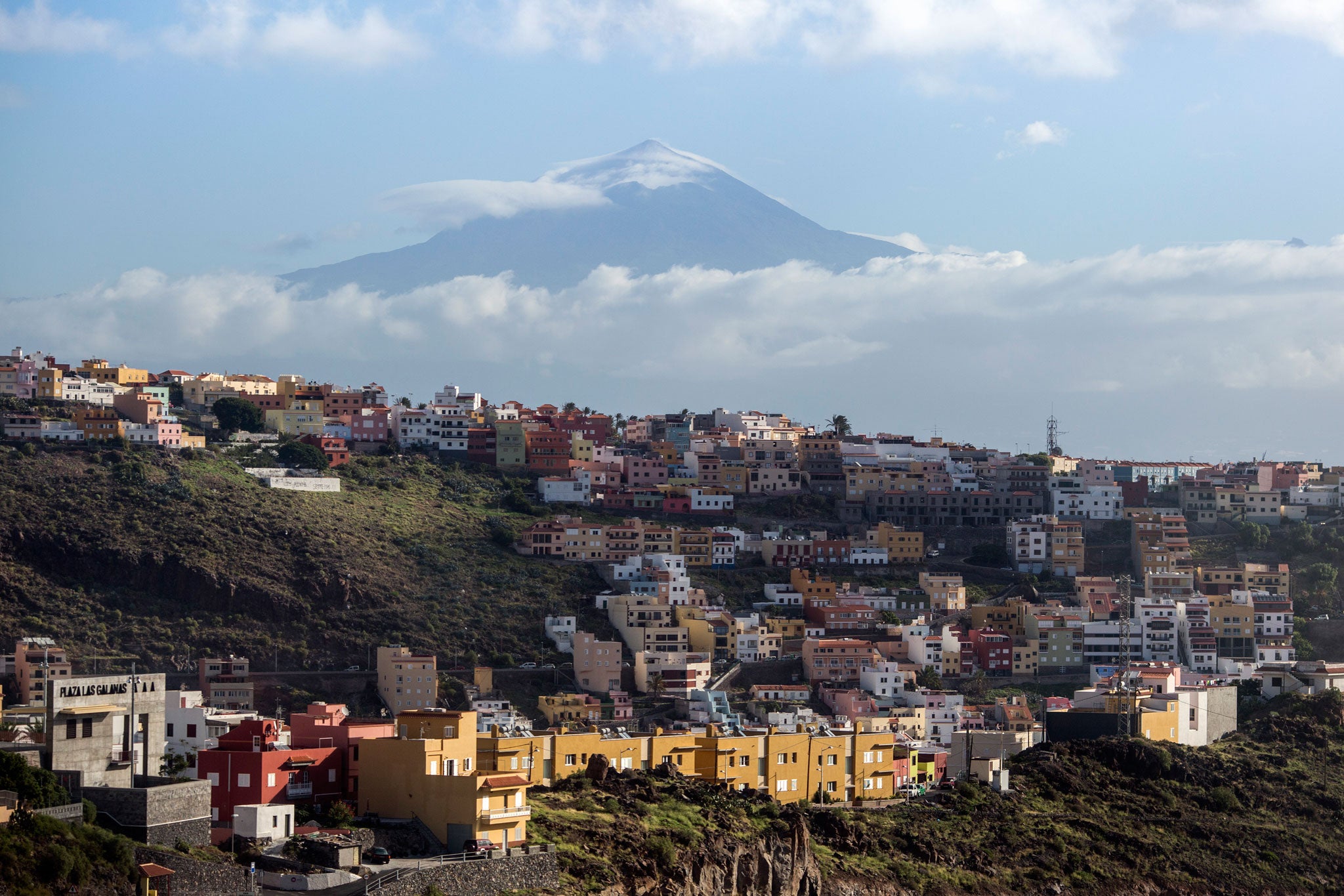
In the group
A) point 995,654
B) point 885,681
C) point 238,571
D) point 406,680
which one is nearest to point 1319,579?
point 995,654

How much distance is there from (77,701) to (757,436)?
5498cm

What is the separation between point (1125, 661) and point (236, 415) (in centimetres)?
2912

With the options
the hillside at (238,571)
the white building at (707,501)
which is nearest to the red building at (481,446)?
the white building at (707,501)

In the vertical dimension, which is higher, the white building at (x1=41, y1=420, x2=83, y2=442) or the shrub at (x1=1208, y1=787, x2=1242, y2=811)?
the white building at (x1=41, y1=420, x2=83, y2=442)

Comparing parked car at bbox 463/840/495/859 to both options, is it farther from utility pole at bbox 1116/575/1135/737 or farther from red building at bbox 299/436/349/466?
red building at bbox 299/436/349/466

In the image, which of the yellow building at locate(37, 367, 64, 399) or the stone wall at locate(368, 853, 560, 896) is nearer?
the stone wall at locate(368, 853, 560, 896)

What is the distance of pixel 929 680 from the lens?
51.1m

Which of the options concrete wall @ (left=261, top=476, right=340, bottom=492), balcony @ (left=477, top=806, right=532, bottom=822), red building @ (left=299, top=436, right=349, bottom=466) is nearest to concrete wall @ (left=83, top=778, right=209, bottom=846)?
balcony @ (left=477, top=806, right=532, bottom=822)

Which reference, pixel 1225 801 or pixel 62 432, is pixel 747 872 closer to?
pixel 1225 801

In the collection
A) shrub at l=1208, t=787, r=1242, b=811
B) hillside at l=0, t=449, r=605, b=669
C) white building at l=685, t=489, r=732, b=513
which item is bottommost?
shrub at l=1208, t=787, r=1242, b=811

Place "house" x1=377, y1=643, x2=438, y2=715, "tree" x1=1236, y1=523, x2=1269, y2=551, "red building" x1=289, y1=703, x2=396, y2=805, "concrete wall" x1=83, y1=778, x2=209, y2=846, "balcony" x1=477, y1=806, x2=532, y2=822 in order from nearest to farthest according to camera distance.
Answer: "concrete wall" x1=83, y1=778, x2=209, y2=846 → "balcony" x1=477, y1=806, x2=532, y2=822 → "red building" x1=289, y1=703, x2=396, y2=805 → "house" x1=377, y1=643, x2=438, y2=715 → "tree" x1=1236, y1=523, x2=1269, y2=551

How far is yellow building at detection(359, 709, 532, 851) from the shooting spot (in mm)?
23219

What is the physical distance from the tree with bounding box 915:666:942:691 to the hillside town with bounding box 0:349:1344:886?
104 millimetres

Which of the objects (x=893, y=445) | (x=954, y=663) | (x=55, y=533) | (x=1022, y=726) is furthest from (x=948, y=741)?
(x=893, y=445)
